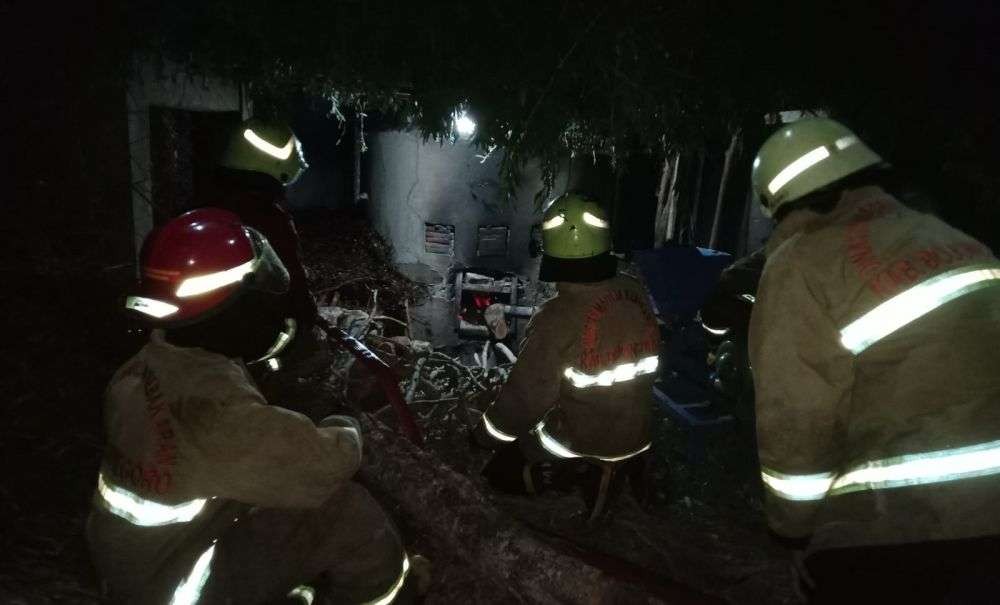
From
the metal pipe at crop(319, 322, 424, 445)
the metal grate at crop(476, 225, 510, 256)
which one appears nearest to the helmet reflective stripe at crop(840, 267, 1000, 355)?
the metal pipe at crop(319, 322, 424, 445)

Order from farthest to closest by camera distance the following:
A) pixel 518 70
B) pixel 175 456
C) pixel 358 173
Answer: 1. pixel 358 173
2. pixel 518 70
3. pixel 175 456

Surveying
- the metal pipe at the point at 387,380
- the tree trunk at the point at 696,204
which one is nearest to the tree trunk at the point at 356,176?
the tree trunk at the point at 696,204

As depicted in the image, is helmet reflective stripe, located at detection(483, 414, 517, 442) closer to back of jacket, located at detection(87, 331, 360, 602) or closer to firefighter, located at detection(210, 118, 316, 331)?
back of jacket, located at detection(87, 331, 360, 602)

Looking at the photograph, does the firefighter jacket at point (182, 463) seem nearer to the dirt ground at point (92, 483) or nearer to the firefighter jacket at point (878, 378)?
the dirt ground at point (92, 483)

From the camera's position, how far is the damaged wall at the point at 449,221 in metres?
11.3

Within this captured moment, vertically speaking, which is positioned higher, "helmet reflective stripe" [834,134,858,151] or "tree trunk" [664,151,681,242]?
"helmet reflective stripe" [834,134,858,151]

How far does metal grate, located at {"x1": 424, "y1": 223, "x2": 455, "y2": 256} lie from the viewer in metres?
11.5

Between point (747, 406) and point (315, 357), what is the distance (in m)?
3.63

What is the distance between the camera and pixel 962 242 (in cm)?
191

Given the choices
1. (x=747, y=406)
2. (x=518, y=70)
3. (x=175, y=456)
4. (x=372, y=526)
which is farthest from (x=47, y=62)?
(x=747, y=406)

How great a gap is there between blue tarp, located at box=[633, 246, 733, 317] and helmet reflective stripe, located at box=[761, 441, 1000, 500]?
10.3 ft

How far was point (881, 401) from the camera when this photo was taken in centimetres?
193

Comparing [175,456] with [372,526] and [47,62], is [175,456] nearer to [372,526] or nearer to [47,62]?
[372,526]

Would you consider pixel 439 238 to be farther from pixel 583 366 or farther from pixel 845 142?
pixel 845 142
